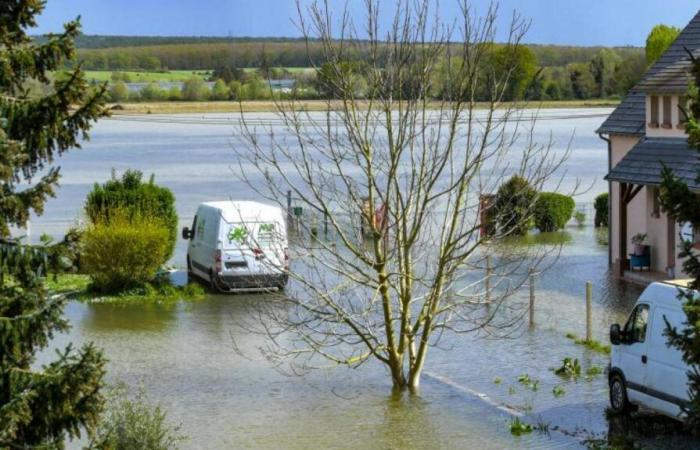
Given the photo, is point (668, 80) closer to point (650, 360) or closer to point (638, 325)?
point (638, 325)

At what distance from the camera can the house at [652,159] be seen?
29.7 m

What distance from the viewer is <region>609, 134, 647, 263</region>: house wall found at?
32.0m

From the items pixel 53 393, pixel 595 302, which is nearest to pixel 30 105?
pixel 53 393

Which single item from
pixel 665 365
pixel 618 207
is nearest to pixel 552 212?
pixel 618 207

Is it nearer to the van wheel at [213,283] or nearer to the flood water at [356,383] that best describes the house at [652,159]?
the flood water at [356,383]

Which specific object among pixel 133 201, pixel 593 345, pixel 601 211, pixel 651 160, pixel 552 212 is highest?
pixel 651 160

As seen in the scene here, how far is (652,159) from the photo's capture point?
1199 inches

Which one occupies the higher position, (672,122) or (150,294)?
(672,122)

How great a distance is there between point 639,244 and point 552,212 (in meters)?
10.7

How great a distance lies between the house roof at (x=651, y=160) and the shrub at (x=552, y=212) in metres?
9.61

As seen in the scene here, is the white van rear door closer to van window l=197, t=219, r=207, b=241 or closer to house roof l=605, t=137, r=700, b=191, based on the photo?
house roof l=605, t=137, r=700, b=191

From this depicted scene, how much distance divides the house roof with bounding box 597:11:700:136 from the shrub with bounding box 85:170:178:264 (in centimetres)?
1123

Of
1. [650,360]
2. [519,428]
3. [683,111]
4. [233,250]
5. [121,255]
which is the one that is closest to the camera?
[683,111]

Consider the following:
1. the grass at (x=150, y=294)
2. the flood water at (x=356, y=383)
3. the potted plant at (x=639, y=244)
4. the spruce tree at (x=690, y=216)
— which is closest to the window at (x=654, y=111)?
the potted plant at (x=639, y=244)
